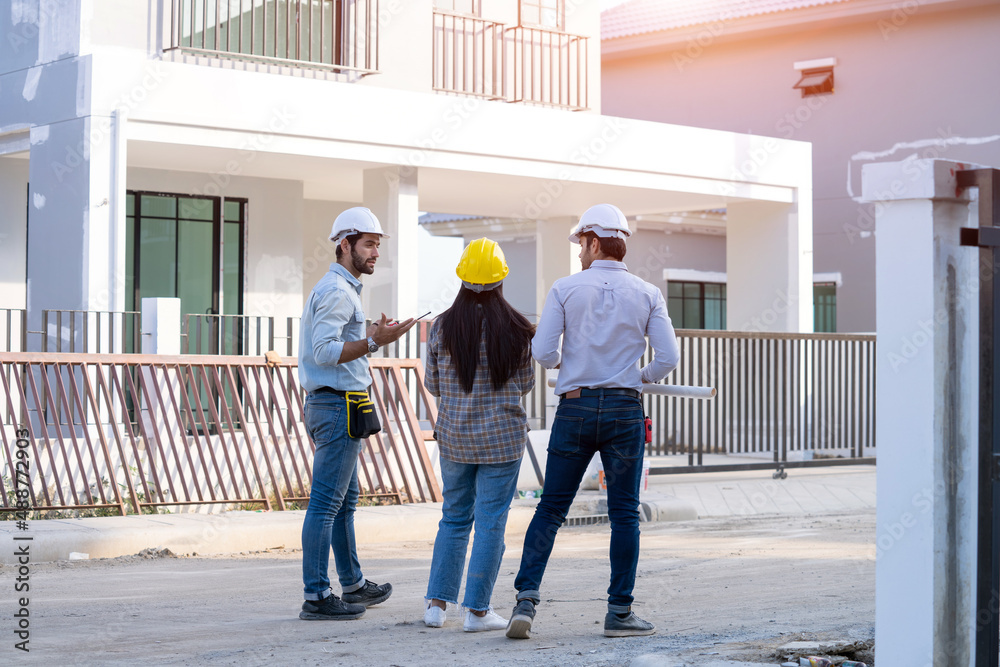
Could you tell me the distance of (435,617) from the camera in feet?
18.6

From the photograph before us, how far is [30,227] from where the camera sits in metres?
12.0

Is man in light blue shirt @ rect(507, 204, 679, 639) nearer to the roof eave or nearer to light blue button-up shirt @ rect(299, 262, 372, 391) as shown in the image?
light blue button-up shirt @ rect(299, 262, 372, 391)

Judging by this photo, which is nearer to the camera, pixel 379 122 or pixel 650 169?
pixel 379 122

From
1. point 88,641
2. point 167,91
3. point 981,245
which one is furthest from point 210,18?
point 981,245

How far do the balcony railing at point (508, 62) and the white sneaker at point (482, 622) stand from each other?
10209mm

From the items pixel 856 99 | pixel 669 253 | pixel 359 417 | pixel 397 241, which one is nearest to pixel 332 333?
pixel 359 417

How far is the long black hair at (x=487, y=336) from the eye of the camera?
5.54 metres

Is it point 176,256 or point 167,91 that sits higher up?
point 167,91

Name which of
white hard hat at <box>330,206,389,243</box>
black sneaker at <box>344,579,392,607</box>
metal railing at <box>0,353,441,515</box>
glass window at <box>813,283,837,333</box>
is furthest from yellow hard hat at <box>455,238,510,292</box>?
glass window at <box>813,283,837,333</box>

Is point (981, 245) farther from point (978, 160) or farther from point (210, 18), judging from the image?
point (978, 160)

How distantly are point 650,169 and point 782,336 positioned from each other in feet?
8.14

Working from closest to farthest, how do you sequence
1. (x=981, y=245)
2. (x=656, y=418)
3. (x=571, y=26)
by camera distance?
1. (x=981, y=245)
2. (x=656, y=418)
3. (x=571, y=26)

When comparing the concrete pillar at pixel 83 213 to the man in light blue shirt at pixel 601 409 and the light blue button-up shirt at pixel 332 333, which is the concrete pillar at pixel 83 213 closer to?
the light blue button-up shirt at pixel 332 333

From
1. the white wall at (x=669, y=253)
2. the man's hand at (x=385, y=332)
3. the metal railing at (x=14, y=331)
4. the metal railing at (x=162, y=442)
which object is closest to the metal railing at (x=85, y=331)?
the metal railing at (x=14, y=331)
